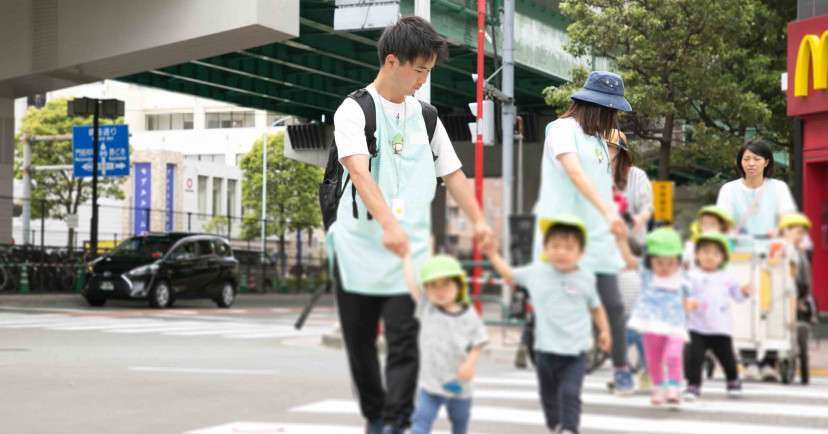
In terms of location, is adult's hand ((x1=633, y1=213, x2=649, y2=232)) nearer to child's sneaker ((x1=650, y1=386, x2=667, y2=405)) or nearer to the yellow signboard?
the yellow signboard

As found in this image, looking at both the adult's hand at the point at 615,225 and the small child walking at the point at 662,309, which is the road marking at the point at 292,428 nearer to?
the small child walking at the point at 662,309

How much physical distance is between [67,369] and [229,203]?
31.9ft

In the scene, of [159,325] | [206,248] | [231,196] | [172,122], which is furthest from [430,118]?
[206,248]

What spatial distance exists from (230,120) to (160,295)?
29527mm

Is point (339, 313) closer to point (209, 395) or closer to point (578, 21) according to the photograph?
point (578, 21)

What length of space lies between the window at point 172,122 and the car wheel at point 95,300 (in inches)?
1204

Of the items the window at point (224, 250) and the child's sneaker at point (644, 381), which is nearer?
the child's sneaker at point (644, 381)

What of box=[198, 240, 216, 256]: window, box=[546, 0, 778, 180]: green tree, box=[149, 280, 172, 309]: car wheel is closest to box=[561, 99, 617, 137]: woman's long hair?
box=[546, 0, 778, 180]: green tree

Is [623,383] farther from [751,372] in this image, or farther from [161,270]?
[161,270]

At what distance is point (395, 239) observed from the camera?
76.7 inches

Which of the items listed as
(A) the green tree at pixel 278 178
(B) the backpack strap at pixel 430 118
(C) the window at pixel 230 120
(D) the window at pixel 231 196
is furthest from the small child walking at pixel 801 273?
(D) the window at pixel 231 196

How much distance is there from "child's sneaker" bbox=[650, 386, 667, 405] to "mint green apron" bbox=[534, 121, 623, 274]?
23cm

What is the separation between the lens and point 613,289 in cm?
183

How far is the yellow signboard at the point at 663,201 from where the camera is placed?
173 centimetres
